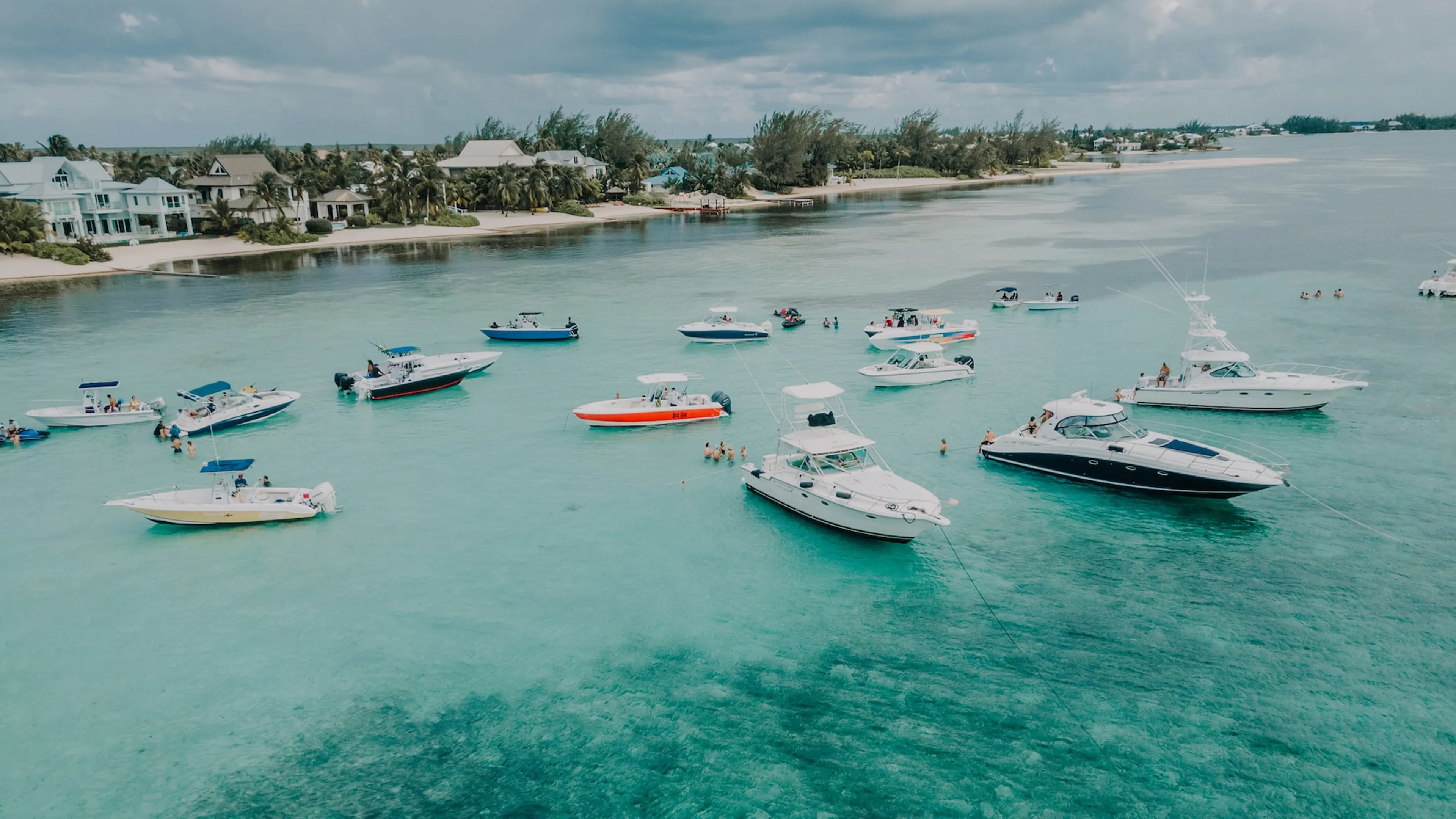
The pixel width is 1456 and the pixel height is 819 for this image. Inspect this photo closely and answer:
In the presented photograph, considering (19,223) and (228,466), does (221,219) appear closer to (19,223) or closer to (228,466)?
(19,223)

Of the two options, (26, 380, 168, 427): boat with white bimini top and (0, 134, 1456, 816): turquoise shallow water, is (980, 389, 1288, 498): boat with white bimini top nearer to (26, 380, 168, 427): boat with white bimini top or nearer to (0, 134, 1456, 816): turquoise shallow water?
(0, 134, 1456, 816): turquoise shallow water

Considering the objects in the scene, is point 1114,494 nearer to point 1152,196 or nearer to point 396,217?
point 396,217

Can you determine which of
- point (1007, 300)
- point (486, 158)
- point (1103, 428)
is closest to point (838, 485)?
point (1103, 428)

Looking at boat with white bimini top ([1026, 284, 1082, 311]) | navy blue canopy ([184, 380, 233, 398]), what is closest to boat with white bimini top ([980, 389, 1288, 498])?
boat with white bimini top ([1026, 284, 1082, 311])

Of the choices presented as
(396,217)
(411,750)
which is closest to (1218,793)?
(411,750)

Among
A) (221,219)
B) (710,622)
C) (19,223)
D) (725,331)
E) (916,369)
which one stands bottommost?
(710,622)

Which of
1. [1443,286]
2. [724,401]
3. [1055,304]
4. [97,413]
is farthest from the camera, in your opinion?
[1055,304]
